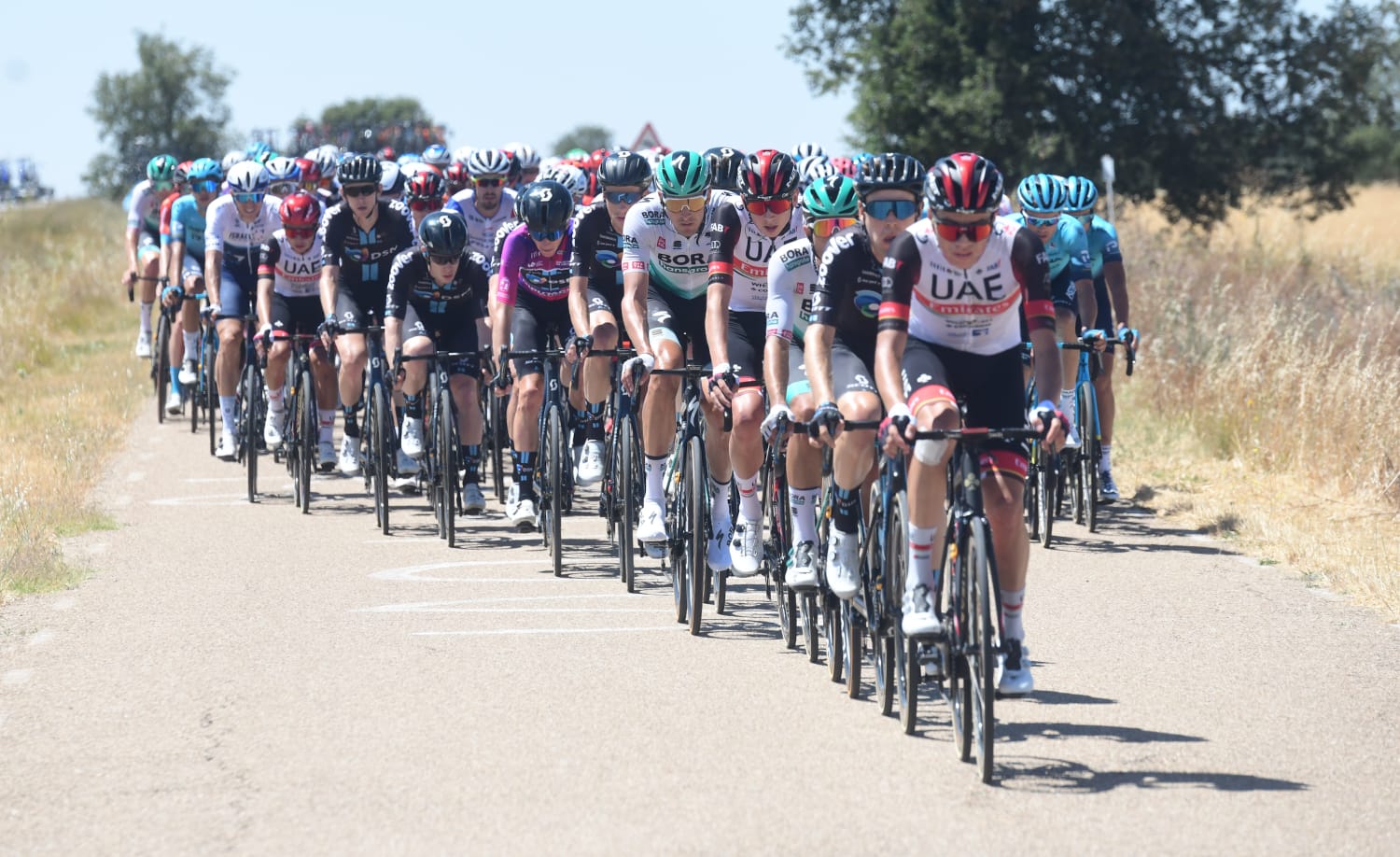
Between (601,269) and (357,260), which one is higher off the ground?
(357,260)

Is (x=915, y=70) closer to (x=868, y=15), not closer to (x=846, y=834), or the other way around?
(x=868, y=15)

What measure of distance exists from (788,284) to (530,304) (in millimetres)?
4148

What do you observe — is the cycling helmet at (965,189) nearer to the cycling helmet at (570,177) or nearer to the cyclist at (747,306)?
the cyclist at (747,306)

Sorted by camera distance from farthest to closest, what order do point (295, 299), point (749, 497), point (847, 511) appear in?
point (295, 299), point (749, 497), point (847, 511)

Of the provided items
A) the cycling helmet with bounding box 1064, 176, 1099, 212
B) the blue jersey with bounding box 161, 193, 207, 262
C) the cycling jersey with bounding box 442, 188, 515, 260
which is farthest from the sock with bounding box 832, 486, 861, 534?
the blue jersey with bounding box 161, 193, 207, 262

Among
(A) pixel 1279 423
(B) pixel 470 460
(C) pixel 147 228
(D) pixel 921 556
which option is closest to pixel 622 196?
(B) pixel 470 460

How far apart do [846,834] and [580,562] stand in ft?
19.0

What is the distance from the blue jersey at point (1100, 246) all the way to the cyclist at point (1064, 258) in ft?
0.87

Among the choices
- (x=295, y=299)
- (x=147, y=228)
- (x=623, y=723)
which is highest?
(x=147, y=228)

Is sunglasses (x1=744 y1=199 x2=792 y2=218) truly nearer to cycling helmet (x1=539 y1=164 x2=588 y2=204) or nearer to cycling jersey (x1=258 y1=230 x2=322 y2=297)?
cycling jersey (x1=258 y1=230 x2=322 y2=297)

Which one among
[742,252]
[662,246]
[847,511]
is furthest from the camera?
[662,246]

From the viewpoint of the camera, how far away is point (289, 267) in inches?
563

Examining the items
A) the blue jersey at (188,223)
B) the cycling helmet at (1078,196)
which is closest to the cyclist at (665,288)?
the cycling helmet at (1078,196)

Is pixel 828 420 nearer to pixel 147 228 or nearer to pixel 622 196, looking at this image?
pixel 622 196
